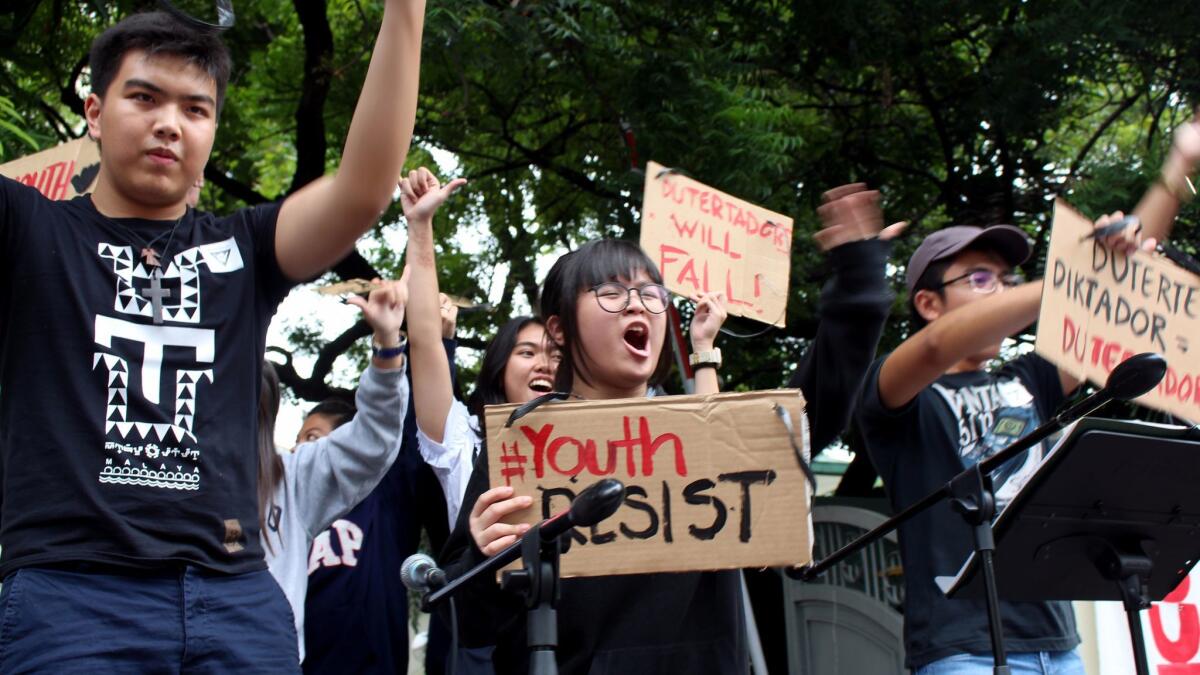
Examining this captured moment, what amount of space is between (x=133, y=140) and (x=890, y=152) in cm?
664

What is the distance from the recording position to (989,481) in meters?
2.50

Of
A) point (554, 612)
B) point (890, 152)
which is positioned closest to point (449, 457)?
point (554, 612)

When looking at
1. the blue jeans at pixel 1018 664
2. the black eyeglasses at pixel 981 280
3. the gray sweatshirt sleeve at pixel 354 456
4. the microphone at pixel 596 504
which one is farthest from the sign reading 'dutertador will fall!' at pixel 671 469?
the black eyeglasses at pixel 981 280

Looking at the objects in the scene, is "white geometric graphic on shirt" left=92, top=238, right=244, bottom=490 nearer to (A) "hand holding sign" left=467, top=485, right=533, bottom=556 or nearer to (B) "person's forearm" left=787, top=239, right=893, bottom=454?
(A) "hand holding sign" left=467, top=485, right=533, bottom=556

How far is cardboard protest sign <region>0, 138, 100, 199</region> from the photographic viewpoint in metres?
4.19

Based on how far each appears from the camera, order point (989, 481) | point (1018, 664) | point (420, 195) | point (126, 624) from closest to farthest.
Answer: point (126, 624), point (989, 481), point (1018, 664), point (420, 195)

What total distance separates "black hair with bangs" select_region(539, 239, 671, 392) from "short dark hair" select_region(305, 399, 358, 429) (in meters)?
2.23

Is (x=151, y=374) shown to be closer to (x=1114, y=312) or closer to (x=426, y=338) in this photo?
(x=426, y=338)

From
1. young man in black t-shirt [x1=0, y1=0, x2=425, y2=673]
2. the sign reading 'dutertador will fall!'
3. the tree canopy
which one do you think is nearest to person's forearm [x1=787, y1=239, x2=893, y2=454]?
the sign reading 'dutertador will fall!'

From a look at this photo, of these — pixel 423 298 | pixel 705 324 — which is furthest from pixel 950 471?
pixel 423 298

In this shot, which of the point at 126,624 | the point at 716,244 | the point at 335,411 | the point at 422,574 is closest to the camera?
the point at 126,624

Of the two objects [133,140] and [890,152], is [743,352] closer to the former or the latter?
[890,152]

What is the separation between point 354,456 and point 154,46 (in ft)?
4.99

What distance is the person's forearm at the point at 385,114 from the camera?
2039mm
